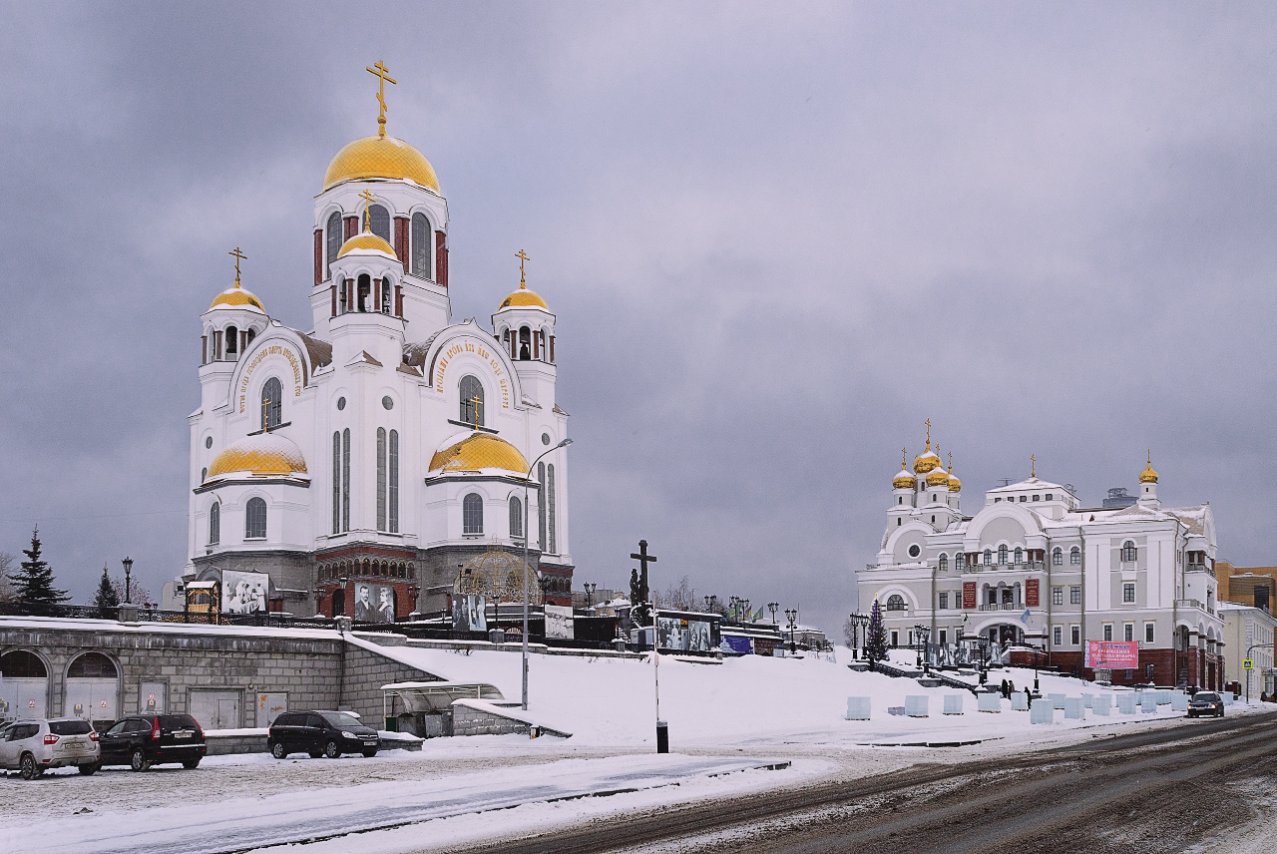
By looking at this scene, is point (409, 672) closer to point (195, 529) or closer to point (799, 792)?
point (799, 792)

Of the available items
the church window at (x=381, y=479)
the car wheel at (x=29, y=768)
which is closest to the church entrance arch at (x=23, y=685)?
the car wheel at (x=29, y=768)

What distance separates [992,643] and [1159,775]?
67.1 meters

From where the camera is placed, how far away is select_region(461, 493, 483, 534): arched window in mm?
65375

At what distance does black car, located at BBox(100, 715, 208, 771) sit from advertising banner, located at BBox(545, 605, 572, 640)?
23.3 m

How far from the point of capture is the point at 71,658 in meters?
37.1

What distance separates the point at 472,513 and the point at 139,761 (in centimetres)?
3839

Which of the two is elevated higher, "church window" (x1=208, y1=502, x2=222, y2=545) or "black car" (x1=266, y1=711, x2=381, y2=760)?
"church window" (x1=208, y1=502, x2=222, y2=545)

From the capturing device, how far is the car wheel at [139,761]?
27281 mm

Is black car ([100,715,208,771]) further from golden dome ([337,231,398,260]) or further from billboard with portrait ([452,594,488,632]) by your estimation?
golden dome ([337,231,398,260])

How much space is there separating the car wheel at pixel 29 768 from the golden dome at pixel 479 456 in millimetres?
39984

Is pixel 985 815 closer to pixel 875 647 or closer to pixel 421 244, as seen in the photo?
pixel 875 647

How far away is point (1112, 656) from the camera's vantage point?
87.8m

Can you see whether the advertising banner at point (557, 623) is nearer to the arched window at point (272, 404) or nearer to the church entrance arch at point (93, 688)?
the church entrance arch at point (93, 688)

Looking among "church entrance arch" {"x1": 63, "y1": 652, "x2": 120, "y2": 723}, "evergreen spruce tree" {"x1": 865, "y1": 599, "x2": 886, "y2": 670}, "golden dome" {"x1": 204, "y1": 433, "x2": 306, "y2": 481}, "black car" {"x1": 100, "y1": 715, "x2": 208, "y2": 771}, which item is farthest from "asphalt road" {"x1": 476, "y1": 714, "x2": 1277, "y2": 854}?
"golden dome" {"x1": 204, "y1": 433, "x2": 306, "y2": 481}
